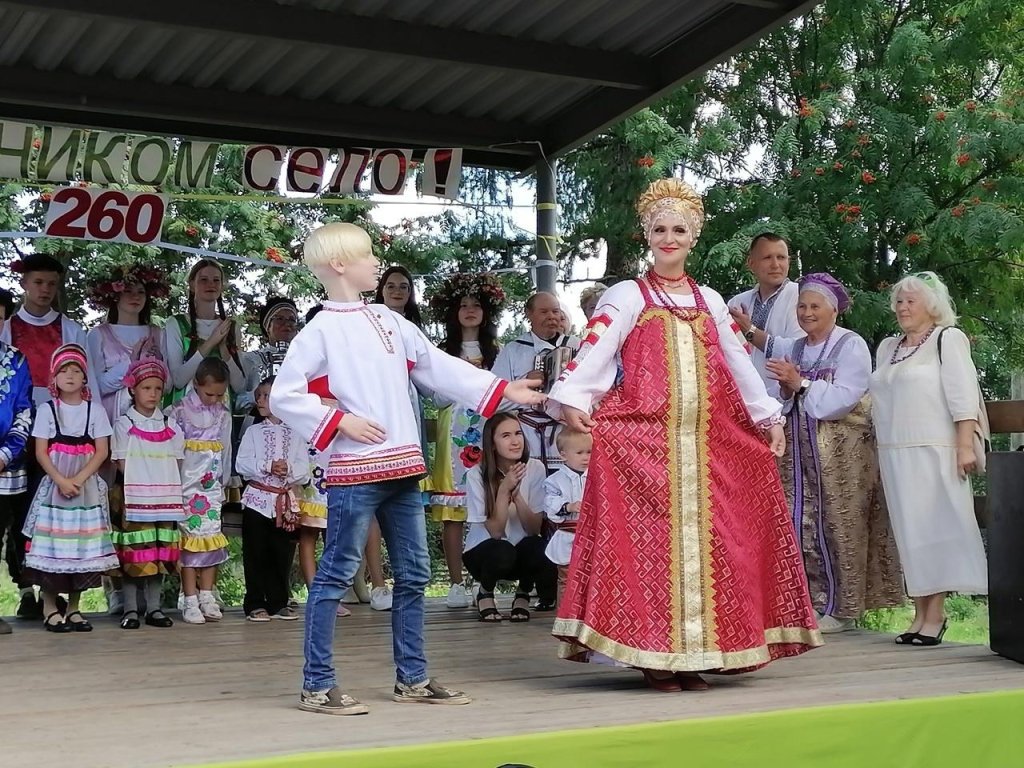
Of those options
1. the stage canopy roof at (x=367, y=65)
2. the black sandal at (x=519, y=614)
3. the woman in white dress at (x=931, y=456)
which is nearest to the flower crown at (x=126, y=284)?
the stage canopy roof at (x=367, y=65)

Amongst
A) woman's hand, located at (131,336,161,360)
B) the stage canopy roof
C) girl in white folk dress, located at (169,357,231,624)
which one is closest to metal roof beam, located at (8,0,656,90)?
the stage canopy roof

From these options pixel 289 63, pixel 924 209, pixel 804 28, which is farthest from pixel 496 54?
pixel 804 28

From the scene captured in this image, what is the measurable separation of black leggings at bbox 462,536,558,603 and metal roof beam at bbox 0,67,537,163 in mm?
3004

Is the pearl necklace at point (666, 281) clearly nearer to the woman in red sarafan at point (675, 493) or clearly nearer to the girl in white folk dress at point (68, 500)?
the woman in red sarafan at point (675, 493)

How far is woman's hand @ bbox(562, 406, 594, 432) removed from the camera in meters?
4.28

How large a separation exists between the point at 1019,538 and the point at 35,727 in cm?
347

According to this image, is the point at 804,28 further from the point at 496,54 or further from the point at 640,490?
the point at 640,490

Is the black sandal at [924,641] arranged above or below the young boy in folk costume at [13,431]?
below

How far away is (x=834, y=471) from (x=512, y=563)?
5.31 ft

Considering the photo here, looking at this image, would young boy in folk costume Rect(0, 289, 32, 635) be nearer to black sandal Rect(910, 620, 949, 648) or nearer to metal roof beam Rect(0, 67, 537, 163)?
metal roof beam Rect(0, 67, 537, 163)

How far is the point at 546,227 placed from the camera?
8.05m

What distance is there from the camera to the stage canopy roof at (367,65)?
21.1 feet

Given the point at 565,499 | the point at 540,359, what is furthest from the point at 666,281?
the point at 540,359

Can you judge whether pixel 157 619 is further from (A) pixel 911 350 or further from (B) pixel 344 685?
(A) pixel 911 350
